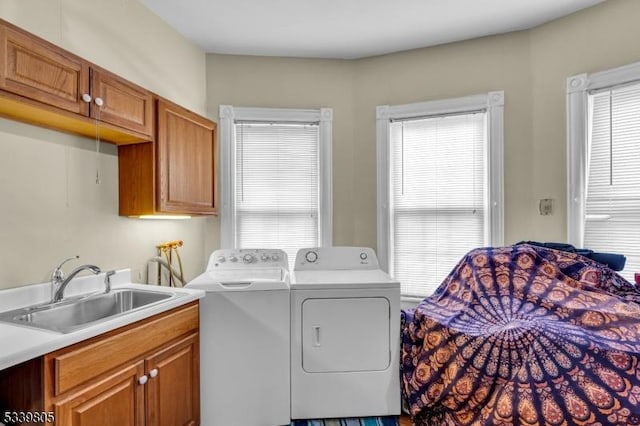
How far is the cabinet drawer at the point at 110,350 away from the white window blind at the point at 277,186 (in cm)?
122

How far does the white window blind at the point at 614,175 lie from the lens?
217cm

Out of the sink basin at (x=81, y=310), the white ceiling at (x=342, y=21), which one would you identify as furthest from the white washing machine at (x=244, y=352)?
the white ceiling at (x=342, y=21)

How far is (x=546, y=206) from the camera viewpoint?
251cm

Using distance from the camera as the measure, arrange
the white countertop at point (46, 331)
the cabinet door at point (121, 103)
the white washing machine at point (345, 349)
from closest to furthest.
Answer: the white countertop at point (46, 331)
the cabinet door at point (121, 103)
the white washing machine at point (345, 349)

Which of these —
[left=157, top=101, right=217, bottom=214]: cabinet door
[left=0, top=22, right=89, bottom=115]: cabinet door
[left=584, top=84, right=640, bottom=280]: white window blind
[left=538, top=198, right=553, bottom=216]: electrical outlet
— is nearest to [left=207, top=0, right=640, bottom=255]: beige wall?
[left=538, top=198, right=553, bottom=216]: electrical outlet

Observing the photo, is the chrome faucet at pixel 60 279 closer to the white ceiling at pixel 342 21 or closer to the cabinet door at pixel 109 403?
the cabinet door at pixel 109 403

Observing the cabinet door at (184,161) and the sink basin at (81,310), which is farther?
the cabinet door at (184,161)

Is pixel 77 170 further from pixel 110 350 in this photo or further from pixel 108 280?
Result: pixel 110 350

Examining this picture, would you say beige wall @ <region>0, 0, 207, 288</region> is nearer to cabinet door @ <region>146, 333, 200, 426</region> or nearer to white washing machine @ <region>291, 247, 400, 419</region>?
cabinet door @ <region>146, 333, 200, 426</region>

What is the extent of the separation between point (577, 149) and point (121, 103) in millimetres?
2882

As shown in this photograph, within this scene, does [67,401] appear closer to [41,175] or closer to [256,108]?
[41,175]

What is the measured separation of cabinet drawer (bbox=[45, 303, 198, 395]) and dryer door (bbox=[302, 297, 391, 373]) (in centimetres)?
74

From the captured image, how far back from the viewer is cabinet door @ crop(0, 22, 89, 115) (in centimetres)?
124

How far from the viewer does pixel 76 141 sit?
5.89 feet
